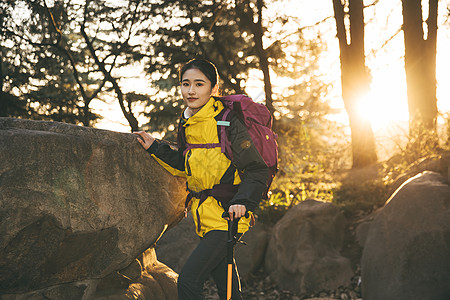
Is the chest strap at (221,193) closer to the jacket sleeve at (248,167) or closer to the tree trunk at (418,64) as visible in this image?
the jacket sleeve at (248,167)

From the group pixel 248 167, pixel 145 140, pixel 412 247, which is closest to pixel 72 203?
pixel 145 140

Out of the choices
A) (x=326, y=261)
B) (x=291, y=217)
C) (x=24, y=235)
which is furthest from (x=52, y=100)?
(x=24, y=235)

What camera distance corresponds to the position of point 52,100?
448 inches

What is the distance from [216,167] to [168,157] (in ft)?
2.19

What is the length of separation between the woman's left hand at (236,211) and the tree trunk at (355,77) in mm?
9220

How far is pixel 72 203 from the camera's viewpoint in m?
3.33

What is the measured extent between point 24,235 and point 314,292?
4.28 metres

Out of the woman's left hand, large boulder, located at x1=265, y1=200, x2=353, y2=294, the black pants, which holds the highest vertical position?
the woman's left hand

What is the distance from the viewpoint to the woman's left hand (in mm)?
3020

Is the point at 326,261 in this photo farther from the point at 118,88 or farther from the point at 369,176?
the point at 118,88

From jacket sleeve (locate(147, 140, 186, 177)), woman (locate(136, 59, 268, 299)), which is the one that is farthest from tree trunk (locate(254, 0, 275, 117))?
woman (locate(136, 59, 268, 299))

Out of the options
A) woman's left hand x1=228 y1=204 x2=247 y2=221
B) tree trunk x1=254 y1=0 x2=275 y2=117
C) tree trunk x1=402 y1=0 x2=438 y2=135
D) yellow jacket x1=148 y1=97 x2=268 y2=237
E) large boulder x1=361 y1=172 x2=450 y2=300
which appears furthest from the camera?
tree trunk x1=402 y1=0 x2=438 y2=135

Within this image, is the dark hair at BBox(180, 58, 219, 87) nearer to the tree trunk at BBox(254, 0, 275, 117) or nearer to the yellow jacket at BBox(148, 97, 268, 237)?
the yellow jacket at BBox(148, 97, 268, 237)

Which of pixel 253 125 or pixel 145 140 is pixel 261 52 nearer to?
pixel 145 140
